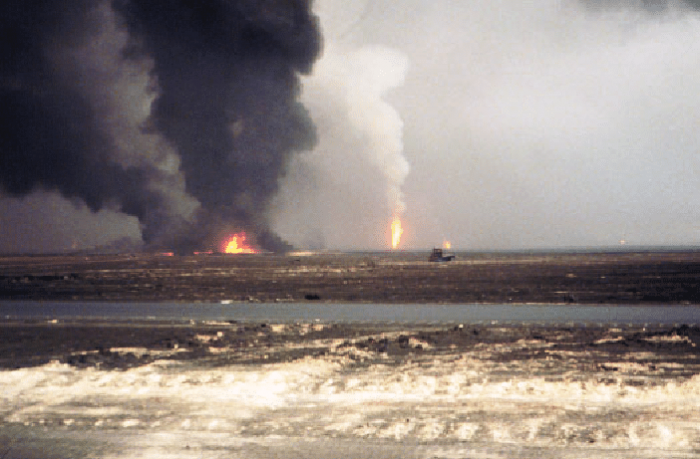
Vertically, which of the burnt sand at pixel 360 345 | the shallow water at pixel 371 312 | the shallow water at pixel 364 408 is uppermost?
the shallow water at pixel 364 408

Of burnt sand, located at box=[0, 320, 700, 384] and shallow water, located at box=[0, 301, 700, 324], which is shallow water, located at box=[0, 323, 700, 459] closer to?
burnt sand, located at box=[0, 320, 700, 384]

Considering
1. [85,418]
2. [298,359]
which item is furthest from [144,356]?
[85,418]

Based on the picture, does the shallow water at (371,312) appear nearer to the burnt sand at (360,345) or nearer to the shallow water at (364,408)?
the burnt sand at (360,345)

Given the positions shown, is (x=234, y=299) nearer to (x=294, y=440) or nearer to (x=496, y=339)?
(x=496, y=339)

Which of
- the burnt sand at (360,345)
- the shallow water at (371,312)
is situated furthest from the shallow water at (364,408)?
the shallow water at (371,312)

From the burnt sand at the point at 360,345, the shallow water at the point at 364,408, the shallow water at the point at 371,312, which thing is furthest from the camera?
the shallow water at the point at 371,312

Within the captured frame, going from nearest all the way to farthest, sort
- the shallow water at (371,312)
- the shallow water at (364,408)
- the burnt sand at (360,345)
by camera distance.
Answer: the shallow water at (364,408)
the burnt sand at (360,345)
the shallow water at (371,312)

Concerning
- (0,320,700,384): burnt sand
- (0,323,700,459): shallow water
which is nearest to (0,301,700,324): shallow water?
(0,320,700,384): burnt sand

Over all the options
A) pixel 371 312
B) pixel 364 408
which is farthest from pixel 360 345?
pixel 371 312
